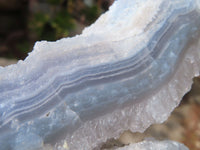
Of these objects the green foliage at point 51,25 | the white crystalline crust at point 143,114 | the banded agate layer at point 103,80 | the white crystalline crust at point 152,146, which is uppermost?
the green foliage at point 51,25

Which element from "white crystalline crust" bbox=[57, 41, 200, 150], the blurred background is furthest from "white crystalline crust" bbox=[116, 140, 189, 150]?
the blurred background

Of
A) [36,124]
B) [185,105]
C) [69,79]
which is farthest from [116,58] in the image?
[185,105]

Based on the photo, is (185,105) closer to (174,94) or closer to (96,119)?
(174,94)

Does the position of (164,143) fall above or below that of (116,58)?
below

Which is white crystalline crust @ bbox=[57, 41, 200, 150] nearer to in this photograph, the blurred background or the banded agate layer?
the banded agate layer

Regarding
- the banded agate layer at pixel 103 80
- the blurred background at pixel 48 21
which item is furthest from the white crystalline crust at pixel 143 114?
the blurred background at pixel 48 21

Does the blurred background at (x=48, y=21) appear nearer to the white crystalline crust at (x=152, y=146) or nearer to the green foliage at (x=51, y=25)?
the green foliage at (x=51, y=25)

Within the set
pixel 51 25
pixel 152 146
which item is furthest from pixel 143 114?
pixel 51 25

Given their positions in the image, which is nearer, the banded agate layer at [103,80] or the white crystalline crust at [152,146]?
the banded agate layer at [103,80]
